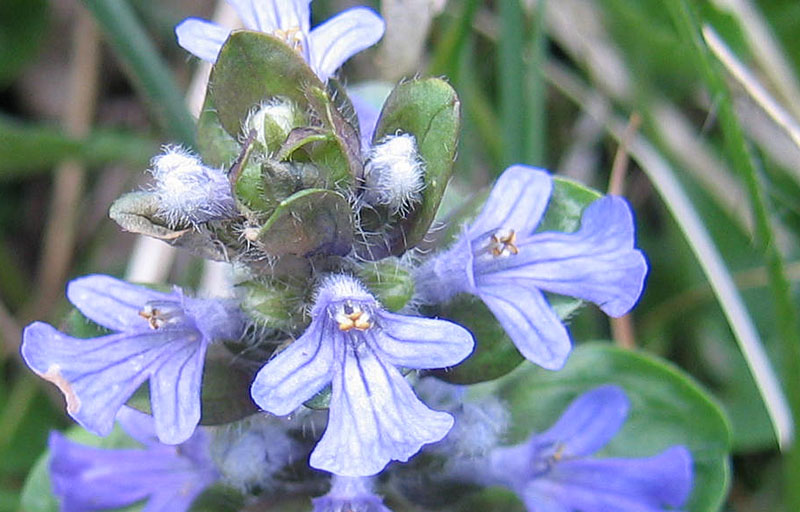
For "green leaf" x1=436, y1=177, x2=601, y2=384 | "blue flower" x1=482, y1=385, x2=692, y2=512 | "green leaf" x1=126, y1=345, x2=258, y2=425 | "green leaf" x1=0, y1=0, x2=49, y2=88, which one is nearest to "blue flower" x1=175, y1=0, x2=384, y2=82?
"green leaf" x1=436, y1=177, x2=601, y2=384

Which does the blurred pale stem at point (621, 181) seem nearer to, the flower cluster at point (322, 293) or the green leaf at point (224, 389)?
the flower cluster at point (322, 293)

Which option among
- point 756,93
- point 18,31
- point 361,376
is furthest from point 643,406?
point 18,31

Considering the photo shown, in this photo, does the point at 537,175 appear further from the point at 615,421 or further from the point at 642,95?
the point at 642,95

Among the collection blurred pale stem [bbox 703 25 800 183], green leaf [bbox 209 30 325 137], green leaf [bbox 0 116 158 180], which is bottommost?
green leaf [bbox 0 116 158 180]

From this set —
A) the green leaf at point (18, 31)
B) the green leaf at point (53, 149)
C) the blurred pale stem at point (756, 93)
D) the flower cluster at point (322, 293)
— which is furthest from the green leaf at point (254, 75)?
the green leaf at point (18, 31)

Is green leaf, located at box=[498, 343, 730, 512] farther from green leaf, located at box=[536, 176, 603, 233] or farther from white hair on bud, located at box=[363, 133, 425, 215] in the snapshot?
white hair on bud, located at box=[363, 133, 425, 215]
